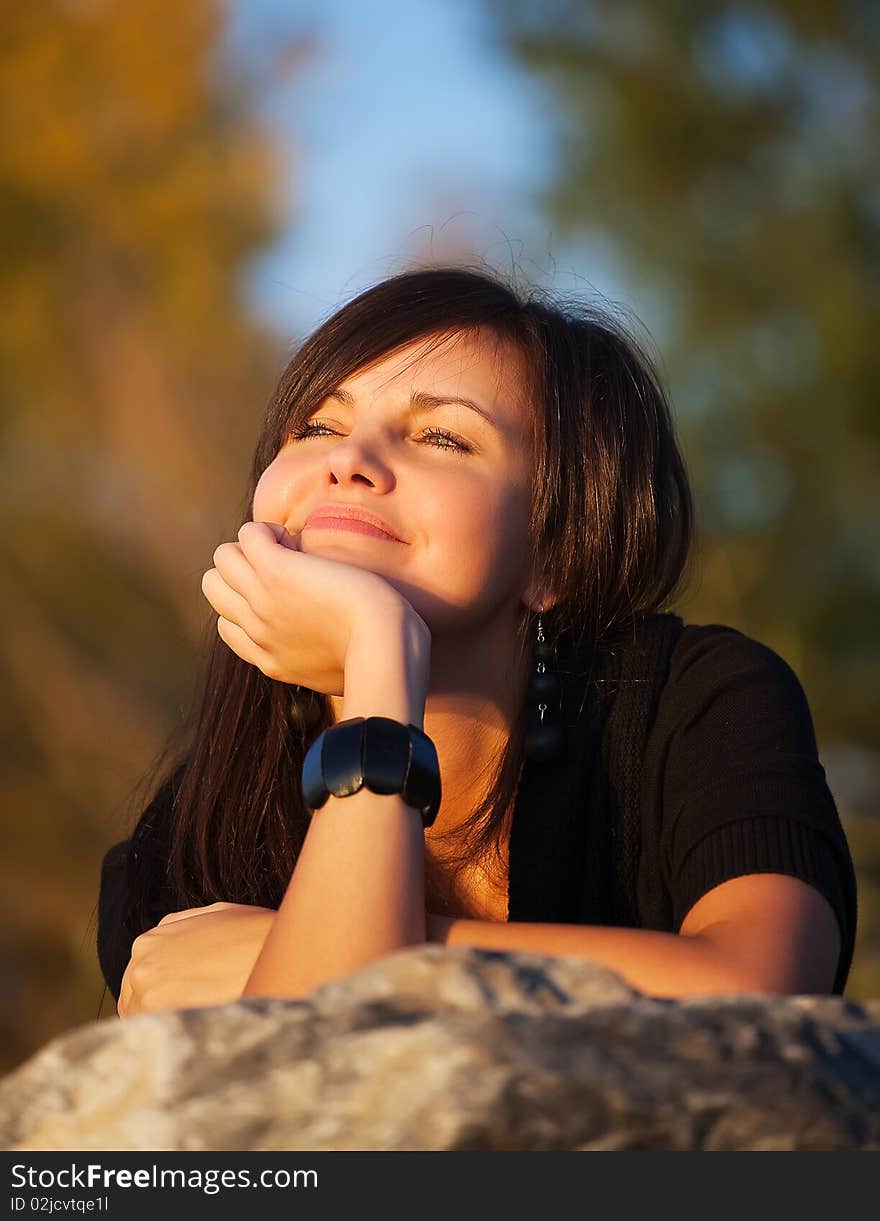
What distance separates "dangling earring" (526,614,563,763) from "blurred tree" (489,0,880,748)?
10.6 feet

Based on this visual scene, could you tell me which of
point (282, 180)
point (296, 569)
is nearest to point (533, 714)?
point (296, 569)

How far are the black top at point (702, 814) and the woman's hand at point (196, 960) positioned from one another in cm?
42

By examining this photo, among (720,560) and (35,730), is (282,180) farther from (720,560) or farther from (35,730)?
(720,560)

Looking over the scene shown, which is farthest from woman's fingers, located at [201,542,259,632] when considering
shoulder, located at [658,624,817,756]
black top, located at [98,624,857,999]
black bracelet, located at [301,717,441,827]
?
shoulder, located at [658,624,817,756]

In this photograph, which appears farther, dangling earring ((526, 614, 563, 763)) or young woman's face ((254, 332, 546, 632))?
dangling earring ((526, 614, 563, 763))

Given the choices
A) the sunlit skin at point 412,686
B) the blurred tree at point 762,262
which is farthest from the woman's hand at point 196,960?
the blurred tree at point 762,262

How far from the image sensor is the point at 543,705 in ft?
6.46

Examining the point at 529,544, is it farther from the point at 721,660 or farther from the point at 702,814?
the point at 702,814

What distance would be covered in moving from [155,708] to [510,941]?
5609 millimetres

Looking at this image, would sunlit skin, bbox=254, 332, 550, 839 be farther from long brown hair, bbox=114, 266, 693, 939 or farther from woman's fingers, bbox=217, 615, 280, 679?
woman's fingers, bbox=217, 615, 280, 679

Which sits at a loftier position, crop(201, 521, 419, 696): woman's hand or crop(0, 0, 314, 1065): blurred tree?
crop(0, 0, 314, 1065): blurred tree

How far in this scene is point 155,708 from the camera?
22.3ft

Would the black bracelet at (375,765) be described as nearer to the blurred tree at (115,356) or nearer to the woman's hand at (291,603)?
the woman's hand at (291,603)

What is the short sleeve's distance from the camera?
159 cm
